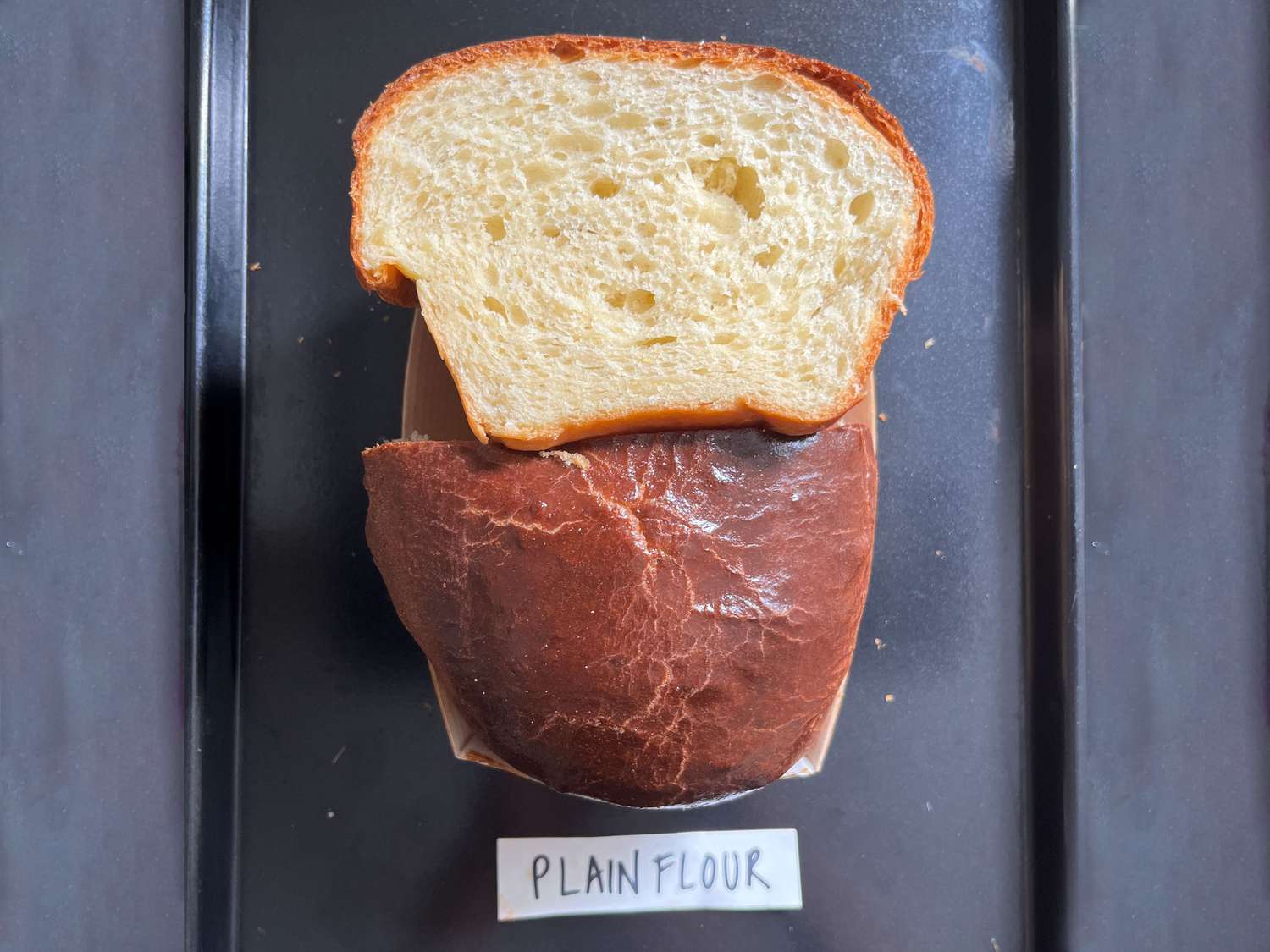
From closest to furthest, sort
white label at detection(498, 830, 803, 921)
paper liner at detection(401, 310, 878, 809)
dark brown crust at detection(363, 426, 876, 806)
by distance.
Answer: dark brown crust at detection(363, 426, 876, 806), paper liner at detection(401, 310, 878, 809), white label at detection(498, 830, 803, 921)

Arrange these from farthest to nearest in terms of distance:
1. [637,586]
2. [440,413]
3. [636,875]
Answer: [636,875] → [440,413] → [637,586]

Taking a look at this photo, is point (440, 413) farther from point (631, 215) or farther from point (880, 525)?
point (880, 525)

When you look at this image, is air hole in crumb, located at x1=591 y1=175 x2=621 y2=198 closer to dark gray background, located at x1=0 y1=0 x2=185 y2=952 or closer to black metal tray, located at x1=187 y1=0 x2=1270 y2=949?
black metal tray, located at x1=187 y1=0 x2=1270 y2=949

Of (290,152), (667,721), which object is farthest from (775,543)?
(290,152)

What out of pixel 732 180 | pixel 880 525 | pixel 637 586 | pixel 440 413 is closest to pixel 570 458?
pixel 637 586

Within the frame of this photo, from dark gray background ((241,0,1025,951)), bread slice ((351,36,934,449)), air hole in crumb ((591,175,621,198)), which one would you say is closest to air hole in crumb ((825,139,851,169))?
bread slice ((351,36,934,449))

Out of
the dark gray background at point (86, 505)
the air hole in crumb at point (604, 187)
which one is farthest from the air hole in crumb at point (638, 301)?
the dark gray background at point (86, 505)
